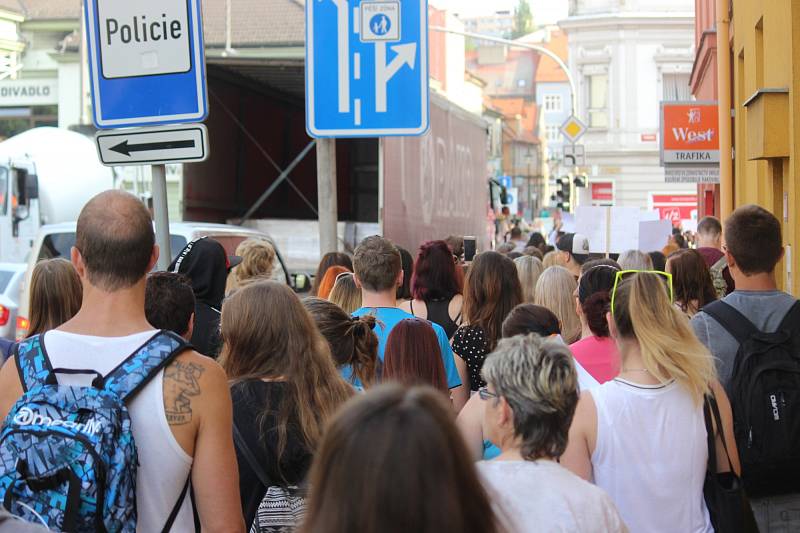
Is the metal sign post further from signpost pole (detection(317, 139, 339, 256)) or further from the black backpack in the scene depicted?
the black backpack

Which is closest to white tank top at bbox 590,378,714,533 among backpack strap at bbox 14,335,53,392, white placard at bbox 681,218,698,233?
backpack strap at bbox 14,335,53,392

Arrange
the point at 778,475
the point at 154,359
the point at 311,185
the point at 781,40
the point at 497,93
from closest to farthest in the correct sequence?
the point at 154,359 < the point at 778,475 < the point at 781,40 < the point at 311,185 < the point at 497,93

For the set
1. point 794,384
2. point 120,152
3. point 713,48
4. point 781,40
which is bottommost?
point 794,384

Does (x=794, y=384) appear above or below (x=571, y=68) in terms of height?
below

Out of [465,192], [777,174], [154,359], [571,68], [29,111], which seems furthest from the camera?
[571,68]

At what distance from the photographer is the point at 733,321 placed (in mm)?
5047

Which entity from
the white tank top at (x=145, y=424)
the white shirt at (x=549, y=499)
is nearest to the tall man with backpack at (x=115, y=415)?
the white tank top at (x=145, y=424)

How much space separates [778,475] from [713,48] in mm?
18304

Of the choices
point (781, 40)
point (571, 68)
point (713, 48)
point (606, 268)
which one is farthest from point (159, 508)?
point (571, 68)

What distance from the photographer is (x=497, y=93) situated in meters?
132

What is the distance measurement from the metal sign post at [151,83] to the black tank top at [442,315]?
6.98ft

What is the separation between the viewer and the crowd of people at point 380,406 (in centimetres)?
199

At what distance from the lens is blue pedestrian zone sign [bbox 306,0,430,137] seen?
7559 millimetres

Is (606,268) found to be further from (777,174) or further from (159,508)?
(777,174)
